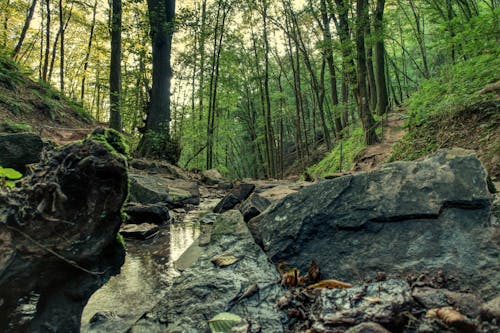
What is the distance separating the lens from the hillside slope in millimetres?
9297

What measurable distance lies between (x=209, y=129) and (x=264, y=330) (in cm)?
1443

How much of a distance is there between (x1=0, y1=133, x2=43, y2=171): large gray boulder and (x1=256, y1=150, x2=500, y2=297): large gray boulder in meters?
3.31

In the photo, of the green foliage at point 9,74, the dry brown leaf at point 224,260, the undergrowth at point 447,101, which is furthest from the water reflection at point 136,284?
the green foliage at point 9,74

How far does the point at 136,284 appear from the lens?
2.74 m

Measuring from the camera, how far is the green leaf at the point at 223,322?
1.77 m

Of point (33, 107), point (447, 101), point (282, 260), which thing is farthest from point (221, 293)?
point (33, 107)

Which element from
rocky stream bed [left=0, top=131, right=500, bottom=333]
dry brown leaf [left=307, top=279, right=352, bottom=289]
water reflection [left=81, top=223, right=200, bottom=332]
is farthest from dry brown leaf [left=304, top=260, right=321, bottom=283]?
water reflection [left=81, top=223, right=200, bottom=332]

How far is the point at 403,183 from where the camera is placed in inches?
103

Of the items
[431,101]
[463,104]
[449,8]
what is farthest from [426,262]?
[449,8]

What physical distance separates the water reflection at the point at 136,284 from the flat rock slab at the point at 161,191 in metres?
2.21

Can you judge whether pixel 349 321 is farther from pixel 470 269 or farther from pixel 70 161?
pixel 70 161

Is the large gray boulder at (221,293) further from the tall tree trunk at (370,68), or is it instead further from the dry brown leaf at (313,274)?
the tall tree trunk at (370,68)

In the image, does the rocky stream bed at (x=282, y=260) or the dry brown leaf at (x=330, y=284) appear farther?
the dry brown leaf at (x=330, y=284)

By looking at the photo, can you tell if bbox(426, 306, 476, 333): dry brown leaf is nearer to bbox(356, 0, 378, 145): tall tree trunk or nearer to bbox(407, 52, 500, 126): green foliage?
bbox(407, 52, 500, 126): green foliage
